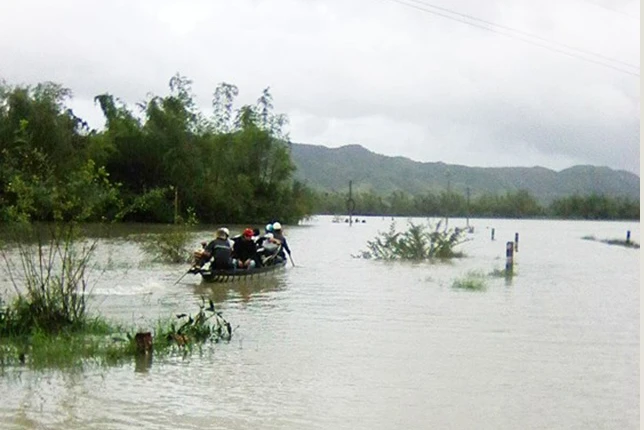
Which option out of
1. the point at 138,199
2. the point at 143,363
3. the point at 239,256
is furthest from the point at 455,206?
the point at 143,363

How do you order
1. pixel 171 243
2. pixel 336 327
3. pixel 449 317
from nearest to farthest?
pixel 336 327 → pixel 449 317 → pixel 171 243

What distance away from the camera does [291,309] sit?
18281 millimetres

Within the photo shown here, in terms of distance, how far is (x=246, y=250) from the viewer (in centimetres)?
2303

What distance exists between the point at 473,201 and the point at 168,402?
67.1 metres

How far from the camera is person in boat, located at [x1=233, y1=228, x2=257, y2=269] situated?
22716 millimetres

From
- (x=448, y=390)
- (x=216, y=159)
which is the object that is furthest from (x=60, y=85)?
(x=448, y=390)

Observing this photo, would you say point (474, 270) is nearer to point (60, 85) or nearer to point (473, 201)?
point (60, 85)

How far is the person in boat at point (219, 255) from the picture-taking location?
69.4 feet

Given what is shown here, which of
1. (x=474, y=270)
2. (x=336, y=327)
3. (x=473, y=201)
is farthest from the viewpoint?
(x=473, y=201)

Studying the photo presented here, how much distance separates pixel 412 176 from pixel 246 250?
97438 millimetres

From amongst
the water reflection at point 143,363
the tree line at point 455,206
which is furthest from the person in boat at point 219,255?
the tree line at point 455,206

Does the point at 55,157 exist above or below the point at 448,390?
above

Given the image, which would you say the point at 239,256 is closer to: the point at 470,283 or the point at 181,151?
the point at 470,283

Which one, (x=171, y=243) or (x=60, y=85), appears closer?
(x=171, y=243)
